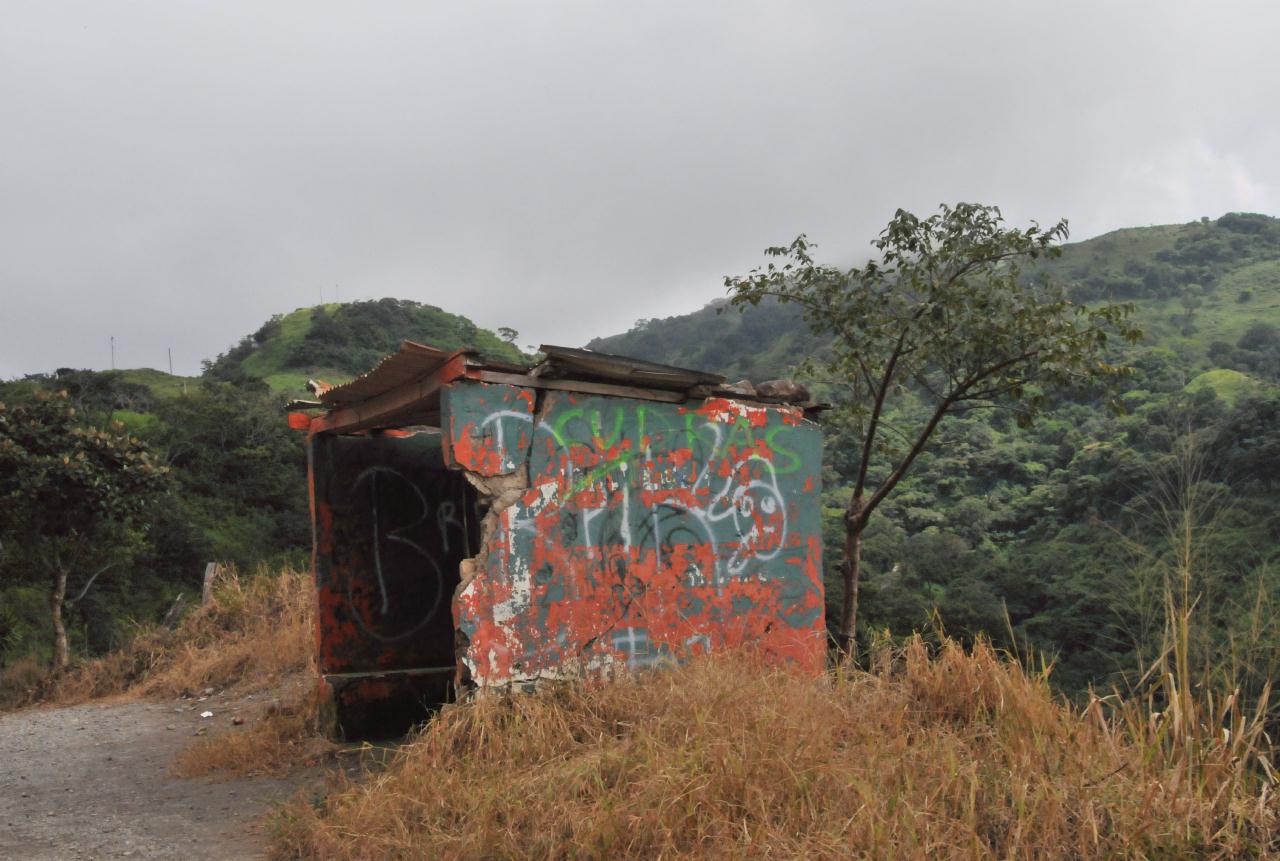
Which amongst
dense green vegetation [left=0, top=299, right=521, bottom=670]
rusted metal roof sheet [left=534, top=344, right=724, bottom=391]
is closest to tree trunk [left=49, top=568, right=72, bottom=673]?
dense green vegetation [left=0, top=299, right=521, bottom=670]

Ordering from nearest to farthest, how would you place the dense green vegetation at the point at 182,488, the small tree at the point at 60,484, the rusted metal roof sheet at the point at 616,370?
1. the rusted metal roof sheet at the point at 616,370
2. the small tree at the point at 60,484
3. the dense green vegetation at the point at 182,488

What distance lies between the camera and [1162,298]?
52.4 metres

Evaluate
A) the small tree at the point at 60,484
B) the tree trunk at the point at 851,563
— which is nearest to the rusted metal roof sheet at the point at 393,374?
the tree trunk at the point at 851,563

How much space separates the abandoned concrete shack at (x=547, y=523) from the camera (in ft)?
18.9

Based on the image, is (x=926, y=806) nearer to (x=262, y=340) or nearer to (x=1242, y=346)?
(x=1242, y=346)

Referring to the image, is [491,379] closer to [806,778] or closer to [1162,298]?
[806,778]

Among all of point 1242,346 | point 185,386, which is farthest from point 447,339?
point 1242,346

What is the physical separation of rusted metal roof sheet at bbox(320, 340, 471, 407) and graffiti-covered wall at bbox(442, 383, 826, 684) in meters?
0.27

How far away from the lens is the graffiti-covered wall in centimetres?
571

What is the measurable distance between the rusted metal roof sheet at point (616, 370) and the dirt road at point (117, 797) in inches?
117

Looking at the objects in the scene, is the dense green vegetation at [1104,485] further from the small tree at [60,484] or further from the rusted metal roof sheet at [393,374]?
the small tree at [60,484]

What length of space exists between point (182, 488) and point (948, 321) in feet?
81.5

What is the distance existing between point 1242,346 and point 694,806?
46580 mm

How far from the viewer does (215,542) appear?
1014 inches
